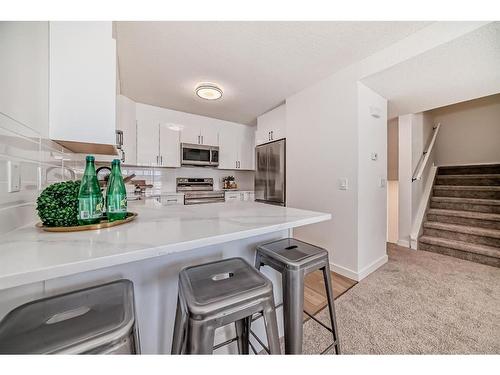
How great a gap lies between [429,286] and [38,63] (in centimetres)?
330

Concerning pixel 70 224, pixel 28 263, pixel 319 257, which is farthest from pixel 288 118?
pixel 28 263

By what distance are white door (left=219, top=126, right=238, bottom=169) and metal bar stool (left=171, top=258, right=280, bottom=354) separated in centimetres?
309

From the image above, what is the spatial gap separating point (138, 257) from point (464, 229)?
158 inches

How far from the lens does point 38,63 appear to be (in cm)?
87

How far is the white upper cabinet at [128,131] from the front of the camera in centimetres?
270

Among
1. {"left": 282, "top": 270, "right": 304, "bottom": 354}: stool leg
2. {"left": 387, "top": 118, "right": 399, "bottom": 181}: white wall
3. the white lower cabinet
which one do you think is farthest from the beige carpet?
the white lower cabinet

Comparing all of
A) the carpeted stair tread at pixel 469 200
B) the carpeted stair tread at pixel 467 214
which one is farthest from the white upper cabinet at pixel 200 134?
the carpeted stair tread at pixel 469 200

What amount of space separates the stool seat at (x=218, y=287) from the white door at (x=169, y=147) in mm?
2772

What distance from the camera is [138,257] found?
0.52m

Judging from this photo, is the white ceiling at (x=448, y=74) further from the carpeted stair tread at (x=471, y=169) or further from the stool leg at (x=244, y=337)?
the stool leg at (x=244, y=337)

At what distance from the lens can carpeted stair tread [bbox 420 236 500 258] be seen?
231 centimetres

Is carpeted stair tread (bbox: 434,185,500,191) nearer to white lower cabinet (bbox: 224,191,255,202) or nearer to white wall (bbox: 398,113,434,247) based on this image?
white wall (bbox: 398,113,434,247)
